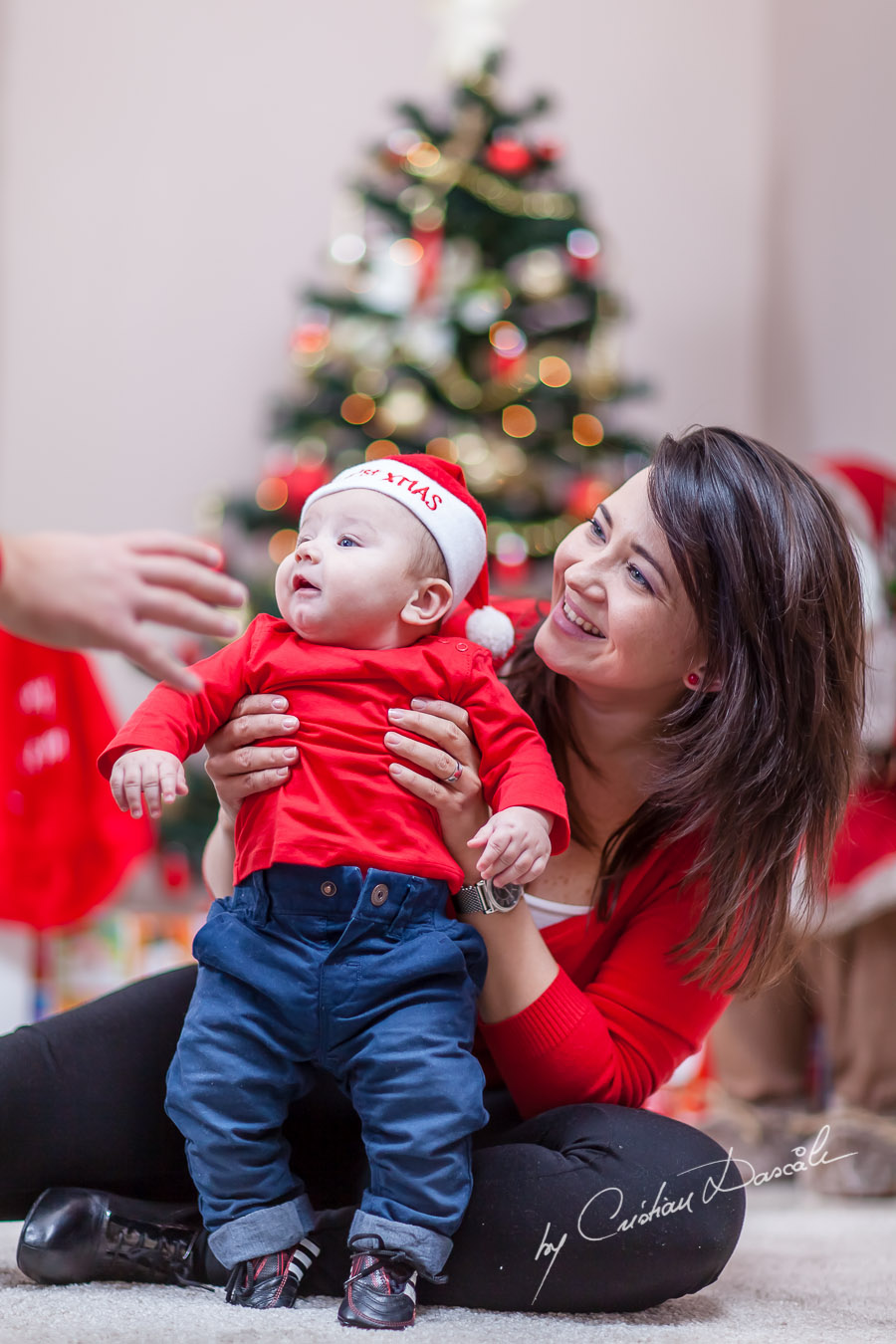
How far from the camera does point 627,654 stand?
1166 mm

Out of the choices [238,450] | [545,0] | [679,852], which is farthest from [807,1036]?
[545,0]

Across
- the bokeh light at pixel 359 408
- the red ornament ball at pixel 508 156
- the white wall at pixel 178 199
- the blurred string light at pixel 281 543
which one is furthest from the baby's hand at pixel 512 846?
the white wall at pixel 178 199

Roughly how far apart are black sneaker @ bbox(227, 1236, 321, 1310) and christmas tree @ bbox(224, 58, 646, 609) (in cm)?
208

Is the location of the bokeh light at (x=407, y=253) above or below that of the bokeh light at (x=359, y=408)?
above

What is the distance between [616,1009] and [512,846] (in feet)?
1.05

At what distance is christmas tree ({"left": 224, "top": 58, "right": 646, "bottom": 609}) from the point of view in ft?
9.92

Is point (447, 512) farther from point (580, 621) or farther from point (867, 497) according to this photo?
point (867, 497)

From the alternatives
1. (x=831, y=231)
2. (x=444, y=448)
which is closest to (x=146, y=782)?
(x=444, y=448)

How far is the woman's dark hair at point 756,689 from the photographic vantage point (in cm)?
117

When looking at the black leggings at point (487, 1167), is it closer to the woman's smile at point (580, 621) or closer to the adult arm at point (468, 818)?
the adult arm at point (468, 818)

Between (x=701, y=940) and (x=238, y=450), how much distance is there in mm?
2805

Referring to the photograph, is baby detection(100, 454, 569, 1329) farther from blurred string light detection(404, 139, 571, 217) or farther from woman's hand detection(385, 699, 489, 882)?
blurred string light detection(404, 139, 571, 217)

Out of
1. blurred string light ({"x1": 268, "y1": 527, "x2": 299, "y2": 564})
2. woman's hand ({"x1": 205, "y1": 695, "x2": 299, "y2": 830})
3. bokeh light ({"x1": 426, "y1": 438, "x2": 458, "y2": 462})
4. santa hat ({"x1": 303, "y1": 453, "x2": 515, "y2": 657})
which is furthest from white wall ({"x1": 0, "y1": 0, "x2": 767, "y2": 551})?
woman's hand ({"x1": 205, "y1": 695, "x2": 299, "y2": 830})

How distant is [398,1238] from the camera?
976mm
